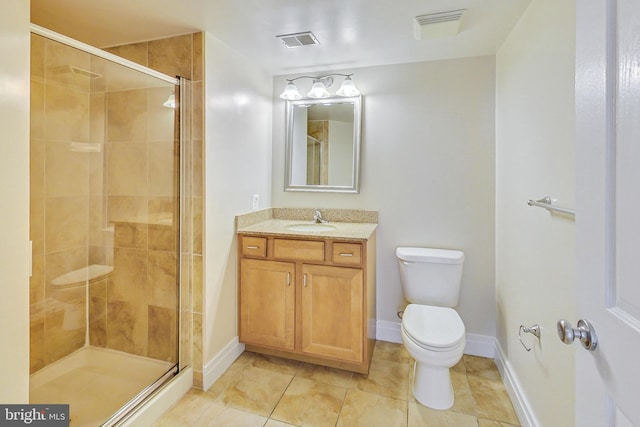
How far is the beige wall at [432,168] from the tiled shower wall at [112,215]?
1.32 meters

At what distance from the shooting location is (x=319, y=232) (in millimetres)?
2119

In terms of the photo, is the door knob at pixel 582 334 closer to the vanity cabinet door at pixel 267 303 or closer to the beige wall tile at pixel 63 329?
the vanity cabinet door at pixel 267 303

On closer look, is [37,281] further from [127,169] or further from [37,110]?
[37,110]

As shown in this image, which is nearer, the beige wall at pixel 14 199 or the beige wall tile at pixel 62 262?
the beige wall at pixel 14 199

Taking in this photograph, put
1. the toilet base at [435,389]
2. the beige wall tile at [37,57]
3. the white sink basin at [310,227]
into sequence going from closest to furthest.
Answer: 1. the beige wall tile at [37,57]
2. the toilet base at [435,389]
3. the white sink basin at [310,227]

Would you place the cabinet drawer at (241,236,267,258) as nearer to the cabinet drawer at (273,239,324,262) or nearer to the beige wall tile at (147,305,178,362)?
the cabinet drawer at (273,239,324,262)

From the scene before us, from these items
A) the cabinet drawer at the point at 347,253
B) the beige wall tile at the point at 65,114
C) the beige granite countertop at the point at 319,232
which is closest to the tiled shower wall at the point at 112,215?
the beige wall tile at the point at 65,114

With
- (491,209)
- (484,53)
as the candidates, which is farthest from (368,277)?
(484,53)

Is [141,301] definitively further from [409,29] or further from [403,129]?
[409,29]

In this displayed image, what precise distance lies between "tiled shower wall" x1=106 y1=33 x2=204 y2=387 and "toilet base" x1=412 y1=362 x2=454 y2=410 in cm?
134

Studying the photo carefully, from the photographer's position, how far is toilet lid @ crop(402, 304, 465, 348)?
1.67 m

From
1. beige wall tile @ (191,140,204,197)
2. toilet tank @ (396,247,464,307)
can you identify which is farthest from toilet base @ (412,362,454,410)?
beige wall tile @ (191,140,204,197)

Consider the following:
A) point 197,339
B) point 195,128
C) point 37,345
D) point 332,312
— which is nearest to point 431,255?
point 332,312

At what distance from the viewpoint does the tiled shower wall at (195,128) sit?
1849 mm
